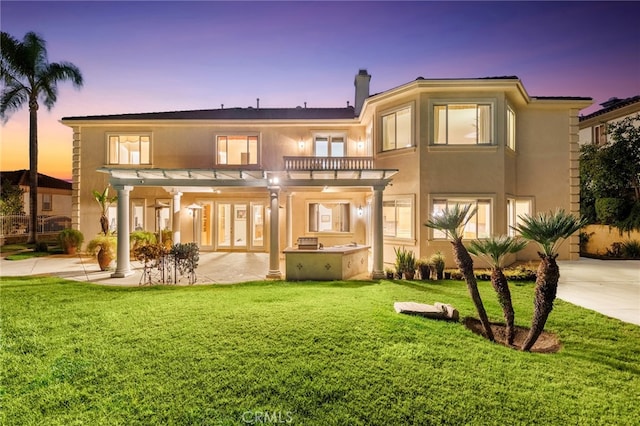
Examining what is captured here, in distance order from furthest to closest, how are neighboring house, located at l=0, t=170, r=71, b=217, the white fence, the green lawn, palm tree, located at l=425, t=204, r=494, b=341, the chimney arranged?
neighboring house, located at l=0, t=170, r=71, b=217 < the white fence < the chimney < palm tree, located at l=425, t=204, r=494, b=341 < the green lawn

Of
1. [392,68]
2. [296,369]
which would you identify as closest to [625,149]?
[392,68]

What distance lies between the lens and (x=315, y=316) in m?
5.68

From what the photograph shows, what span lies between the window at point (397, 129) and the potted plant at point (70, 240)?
53.0 ft

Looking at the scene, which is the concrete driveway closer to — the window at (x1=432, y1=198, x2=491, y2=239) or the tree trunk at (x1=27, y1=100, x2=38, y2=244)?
the window at (x1=432, y1=198, x2=491, y2=239)

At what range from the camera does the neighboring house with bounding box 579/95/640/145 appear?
17547mm

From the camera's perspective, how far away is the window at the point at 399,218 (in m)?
12.2

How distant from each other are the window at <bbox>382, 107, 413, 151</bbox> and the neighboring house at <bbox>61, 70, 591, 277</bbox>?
2.5 inches

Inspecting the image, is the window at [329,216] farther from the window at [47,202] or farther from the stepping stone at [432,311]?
the window at [47,202]

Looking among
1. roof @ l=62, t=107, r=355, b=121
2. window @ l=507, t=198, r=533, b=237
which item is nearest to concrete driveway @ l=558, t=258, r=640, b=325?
window @ l=507, t=198, r=533, b=237

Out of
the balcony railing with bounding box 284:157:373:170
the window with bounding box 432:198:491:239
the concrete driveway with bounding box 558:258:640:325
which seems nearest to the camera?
the concrete driveway with bounding box 558:258:640:325

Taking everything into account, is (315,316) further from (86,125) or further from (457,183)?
(86,125)

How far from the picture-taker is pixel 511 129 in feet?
41.5

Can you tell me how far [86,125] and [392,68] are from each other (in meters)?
23.2

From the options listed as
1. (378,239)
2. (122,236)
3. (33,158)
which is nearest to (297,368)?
(378,239)
